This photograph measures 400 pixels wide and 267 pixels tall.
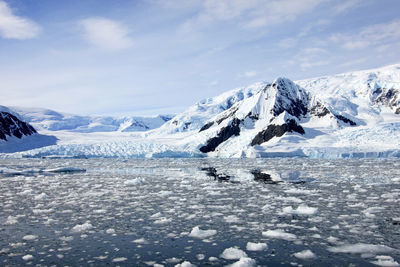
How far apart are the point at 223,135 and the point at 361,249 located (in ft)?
187

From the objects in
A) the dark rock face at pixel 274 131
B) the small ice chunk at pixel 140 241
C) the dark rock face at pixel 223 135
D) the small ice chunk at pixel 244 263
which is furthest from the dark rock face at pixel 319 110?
the small ice chunk at pixel 244 263

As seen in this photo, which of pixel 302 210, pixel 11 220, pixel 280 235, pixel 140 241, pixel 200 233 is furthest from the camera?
pixel 302 210

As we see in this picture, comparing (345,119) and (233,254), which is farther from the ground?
(345,119)

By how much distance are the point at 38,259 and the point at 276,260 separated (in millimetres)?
5055

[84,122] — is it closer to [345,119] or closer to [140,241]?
[345,119]

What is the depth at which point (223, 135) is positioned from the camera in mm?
64500

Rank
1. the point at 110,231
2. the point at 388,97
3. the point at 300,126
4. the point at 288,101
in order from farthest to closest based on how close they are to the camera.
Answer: the point at 388,97
the point at 288,101
the point at 300,126
the point at 110,231

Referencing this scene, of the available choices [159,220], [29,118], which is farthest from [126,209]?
[29,118]

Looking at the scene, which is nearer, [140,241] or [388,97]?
[140,241]

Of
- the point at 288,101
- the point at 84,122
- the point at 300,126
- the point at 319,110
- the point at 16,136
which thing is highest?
the point at 84,122

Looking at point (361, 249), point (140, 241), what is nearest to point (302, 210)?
point (361, 249)

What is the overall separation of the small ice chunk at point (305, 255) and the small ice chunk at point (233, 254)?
3.72ft

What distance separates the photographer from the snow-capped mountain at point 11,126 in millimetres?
72688

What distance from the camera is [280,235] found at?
8.81 m
